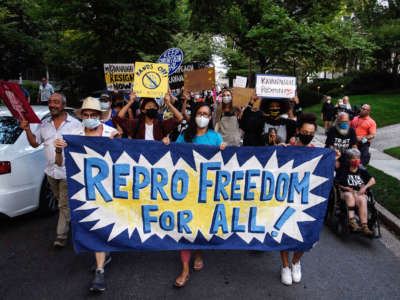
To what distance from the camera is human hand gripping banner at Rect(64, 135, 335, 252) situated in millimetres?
3508

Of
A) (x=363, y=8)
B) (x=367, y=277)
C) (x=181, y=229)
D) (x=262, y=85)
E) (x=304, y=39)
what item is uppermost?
(x=363, y=8)

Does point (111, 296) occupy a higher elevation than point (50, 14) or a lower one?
lower

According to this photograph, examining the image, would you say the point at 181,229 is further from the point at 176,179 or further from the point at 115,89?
the point at 115,89

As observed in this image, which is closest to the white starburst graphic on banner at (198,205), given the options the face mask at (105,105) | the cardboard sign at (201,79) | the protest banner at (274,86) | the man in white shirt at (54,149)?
the man in white shirt at (54,149)

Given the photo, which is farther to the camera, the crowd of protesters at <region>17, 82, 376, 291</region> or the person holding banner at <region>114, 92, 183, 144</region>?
the person holding banner at <region>114, 92, 183, 144</region>

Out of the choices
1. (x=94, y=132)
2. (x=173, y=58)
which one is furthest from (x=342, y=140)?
(x=173, y=58)

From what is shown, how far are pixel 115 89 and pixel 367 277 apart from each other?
21.9 feet

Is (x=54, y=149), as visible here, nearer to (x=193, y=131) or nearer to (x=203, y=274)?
(x=193, y=131)

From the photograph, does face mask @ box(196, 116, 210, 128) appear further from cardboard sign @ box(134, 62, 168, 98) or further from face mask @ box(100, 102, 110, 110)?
face mask @ box(100, 102, 110, 110)

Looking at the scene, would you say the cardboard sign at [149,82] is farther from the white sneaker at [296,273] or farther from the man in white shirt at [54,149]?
the white sneaker at [296,273]

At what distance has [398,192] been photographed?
644cm

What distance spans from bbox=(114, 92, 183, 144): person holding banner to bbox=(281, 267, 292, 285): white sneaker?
210 cm

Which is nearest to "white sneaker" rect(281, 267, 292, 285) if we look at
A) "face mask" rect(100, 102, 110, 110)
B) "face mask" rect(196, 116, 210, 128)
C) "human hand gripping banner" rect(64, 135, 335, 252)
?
"human hand gripping banner" rect(64, 135, 335, 252)

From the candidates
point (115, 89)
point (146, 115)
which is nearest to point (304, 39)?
point (115, 89)
